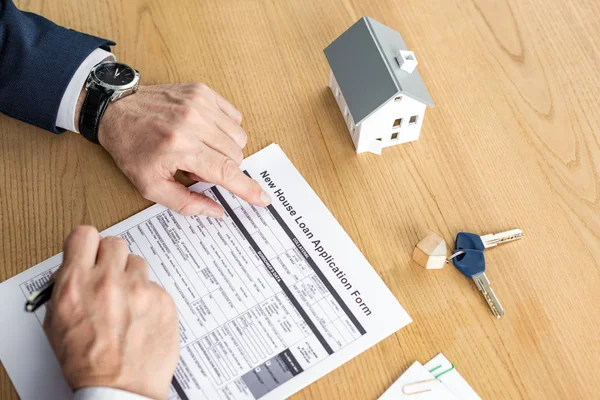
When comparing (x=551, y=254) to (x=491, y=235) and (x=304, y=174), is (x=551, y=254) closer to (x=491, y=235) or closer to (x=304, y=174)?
(x=491, y=235)

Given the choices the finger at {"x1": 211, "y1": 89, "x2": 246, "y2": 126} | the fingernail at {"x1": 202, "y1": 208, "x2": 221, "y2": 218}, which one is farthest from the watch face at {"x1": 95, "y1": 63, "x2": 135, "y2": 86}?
the fingernail at {"x1": 202, "y1": 208, "x2": 221, "y2": 218}

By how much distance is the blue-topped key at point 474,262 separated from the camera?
0.87 m

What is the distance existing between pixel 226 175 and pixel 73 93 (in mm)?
318

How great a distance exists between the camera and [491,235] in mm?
918

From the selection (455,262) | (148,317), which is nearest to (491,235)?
(455,262)

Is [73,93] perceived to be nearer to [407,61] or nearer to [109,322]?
[109,322]

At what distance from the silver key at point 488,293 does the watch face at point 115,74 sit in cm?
66

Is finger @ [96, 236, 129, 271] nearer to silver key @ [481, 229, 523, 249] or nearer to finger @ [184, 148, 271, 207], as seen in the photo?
finger @ [184, 148, 271, 207]

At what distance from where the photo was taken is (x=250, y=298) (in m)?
0.87

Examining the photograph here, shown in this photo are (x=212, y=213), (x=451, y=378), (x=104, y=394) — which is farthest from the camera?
(x=212, y=213)

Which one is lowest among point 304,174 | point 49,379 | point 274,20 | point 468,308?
point 468,308

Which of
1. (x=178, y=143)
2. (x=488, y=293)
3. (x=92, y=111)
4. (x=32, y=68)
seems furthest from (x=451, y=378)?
(x=32, y=68)

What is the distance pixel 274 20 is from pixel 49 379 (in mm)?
751

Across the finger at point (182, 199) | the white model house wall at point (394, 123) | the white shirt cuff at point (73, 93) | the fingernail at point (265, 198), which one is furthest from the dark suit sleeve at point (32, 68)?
the white model house wall at point (394, 123)
